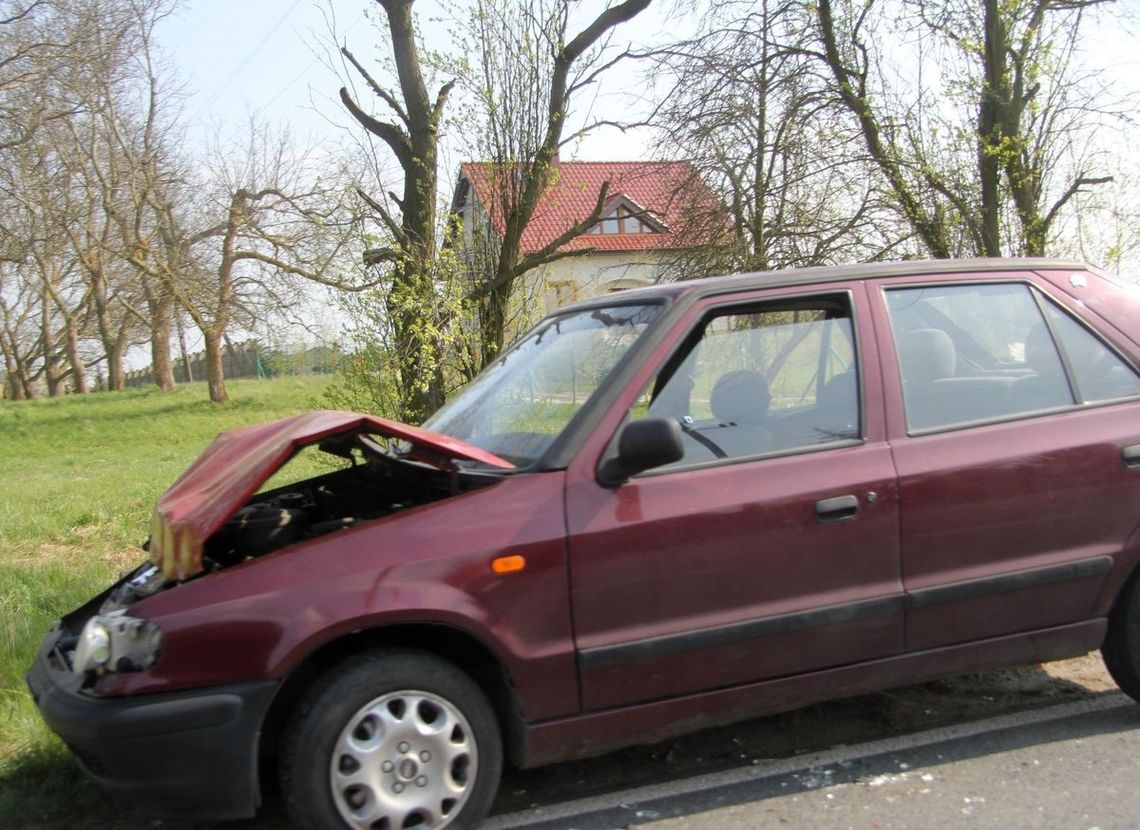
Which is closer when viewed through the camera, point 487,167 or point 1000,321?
point 1000,321

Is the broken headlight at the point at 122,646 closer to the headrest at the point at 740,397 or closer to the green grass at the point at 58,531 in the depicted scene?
the green grass at the point at 58,531

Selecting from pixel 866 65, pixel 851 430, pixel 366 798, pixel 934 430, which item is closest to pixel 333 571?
pixel 366 798

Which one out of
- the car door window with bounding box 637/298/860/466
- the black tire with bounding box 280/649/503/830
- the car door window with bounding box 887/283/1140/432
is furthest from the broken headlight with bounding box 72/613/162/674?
the car door window with bounding box 887/283/1140/432

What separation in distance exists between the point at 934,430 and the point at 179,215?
30809mm

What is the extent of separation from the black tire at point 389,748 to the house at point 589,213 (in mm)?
6545

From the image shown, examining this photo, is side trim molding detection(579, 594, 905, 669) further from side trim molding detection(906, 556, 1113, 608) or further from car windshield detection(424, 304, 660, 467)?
car windshield detection(424, 304, 660, 467)

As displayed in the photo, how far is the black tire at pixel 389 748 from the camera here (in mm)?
2795

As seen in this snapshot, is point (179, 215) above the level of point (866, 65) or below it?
above

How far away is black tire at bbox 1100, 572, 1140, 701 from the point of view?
145 inches

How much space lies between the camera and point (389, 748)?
285 centimetres

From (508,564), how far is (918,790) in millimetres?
1650

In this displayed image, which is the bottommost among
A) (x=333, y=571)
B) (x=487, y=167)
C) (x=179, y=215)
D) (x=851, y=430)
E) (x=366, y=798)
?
(x=366, y=798)

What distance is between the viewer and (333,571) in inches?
112

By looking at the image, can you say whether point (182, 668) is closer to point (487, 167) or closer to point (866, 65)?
point (487, 167)
